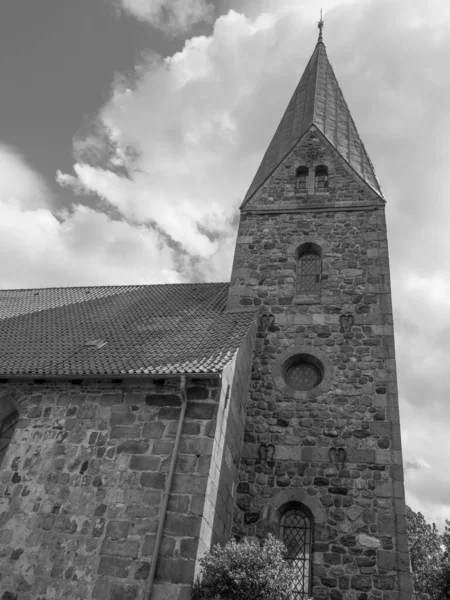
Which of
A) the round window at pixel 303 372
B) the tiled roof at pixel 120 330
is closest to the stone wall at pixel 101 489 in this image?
the tiled roof at pixel 120 330

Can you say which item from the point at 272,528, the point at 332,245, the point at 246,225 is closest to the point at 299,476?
the point at 272,528

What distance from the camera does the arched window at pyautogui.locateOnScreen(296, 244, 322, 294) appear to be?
13891mm

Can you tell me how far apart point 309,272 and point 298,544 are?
6.90 metres

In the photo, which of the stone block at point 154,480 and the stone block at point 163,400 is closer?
the stone block at point 154,480

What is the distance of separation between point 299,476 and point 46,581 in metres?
5.08

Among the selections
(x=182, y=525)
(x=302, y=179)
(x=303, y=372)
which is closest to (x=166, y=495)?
(x=182, y=525)

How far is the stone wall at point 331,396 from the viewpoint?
9.85 metres

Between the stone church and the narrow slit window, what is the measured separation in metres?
0.04

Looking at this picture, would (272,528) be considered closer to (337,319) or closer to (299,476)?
(299,476)

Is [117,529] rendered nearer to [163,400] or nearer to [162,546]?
[162,546]

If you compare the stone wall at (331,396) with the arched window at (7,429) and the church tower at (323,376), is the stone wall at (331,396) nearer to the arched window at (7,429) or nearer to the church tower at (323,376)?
the church tower at (323,376)

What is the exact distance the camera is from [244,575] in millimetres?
7328

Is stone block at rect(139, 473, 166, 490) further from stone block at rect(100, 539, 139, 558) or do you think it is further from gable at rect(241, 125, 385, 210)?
gable at rect(241, 125, 385, 210)

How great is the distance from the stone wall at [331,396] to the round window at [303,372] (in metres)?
0.18
